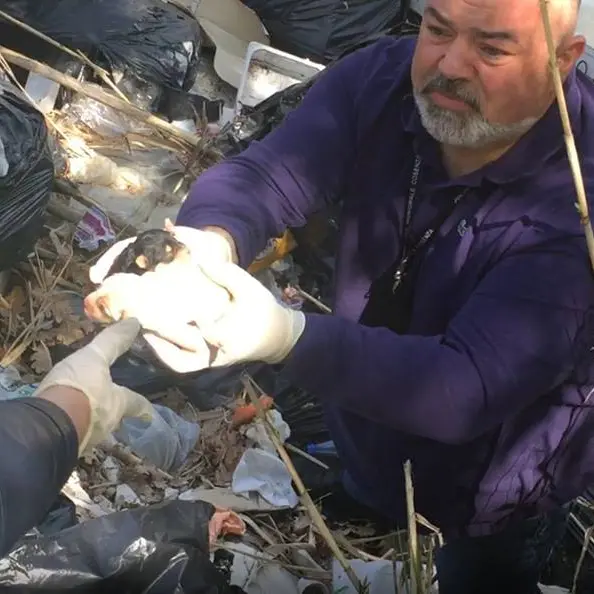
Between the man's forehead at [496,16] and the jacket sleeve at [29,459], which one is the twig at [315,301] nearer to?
the man's forehead at [496,16]

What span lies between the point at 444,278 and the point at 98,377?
→ 616 millimetres

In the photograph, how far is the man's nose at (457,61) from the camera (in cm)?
164

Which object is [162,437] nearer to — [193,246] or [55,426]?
[193,246]

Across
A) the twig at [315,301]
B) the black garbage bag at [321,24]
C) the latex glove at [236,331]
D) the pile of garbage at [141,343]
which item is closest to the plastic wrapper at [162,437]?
the pile of garbage at [141,343]

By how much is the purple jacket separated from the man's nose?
145 millimetres

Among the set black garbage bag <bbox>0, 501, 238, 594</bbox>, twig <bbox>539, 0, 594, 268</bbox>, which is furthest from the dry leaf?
twig <bbox>539, 0, 594, 268</bbox>

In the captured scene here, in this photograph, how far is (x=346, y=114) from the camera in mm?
1890

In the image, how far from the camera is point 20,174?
264cm

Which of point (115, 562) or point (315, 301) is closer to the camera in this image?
point (115, 562)

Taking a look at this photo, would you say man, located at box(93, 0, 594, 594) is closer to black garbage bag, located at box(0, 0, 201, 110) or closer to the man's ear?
the man's ear

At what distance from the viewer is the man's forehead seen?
1.57 meters

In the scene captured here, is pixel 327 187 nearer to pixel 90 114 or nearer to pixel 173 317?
pixel 173 317

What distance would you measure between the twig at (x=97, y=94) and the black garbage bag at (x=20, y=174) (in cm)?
71

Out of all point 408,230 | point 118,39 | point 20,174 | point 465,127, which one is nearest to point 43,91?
point 118,39
